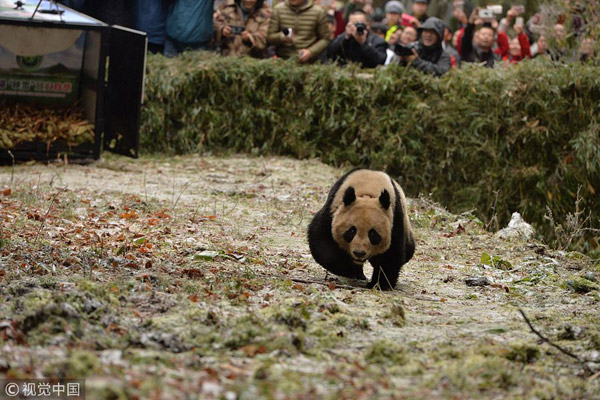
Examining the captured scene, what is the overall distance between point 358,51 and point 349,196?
841 centimetres

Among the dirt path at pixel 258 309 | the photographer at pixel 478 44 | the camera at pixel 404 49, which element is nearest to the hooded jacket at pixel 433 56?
the camera at pixel 404 49

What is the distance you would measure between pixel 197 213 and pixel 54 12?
4.28 meters

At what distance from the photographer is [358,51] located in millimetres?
14695

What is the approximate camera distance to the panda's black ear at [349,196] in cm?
664

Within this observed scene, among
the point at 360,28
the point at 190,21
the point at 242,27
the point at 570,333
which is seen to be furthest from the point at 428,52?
the point at 570,333

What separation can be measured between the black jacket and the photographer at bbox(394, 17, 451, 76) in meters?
0.71

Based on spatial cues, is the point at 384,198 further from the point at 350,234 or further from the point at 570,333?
the point at 570,333

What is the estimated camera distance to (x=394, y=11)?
16109mm

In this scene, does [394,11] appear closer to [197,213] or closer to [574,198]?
[574,198]

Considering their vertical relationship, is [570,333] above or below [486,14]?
below

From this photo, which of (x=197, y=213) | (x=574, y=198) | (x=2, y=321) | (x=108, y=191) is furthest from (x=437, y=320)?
(x=574, y=198)

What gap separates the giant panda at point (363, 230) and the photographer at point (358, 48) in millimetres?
7465

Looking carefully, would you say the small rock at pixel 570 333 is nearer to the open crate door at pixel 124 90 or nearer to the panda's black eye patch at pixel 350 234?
the panda's black eye patch at pixel 350 234

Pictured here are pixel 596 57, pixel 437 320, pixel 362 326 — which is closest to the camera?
pixel 362 326
